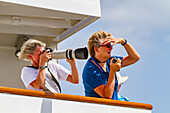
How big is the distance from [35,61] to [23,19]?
1962mm

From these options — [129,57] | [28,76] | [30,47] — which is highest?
[30,47]

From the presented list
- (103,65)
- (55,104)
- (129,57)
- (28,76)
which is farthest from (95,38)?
(55,104)

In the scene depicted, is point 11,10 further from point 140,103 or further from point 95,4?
point 140,103

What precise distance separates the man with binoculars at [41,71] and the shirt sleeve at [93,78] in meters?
0.30

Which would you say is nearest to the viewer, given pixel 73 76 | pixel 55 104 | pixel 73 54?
pixel 55 104

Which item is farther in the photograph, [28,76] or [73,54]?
[28,76]

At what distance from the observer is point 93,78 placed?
3.85m

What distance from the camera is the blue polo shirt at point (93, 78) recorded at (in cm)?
383

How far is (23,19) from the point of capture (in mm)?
5883

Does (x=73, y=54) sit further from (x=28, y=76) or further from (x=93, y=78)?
(x=28, y=76)

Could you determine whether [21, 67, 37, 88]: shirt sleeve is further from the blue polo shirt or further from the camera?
the blue polo shirt

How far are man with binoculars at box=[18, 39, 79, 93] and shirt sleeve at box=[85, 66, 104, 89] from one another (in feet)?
0.99

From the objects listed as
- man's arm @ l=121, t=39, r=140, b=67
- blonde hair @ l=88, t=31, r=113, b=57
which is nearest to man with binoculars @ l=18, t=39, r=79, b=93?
blonde hair @ l=88, t=31, r=113, b=57

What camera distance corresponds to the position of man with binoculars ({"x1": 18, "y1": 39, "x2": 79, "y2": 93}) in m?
3.80
